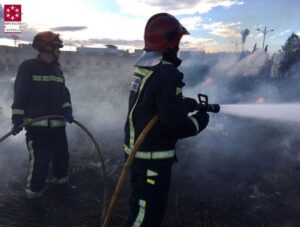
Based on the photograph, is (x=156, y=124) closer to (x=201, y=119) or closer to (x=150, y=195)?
(x=201, y=119)

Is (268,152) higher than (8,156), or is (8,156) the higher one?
(268,152)


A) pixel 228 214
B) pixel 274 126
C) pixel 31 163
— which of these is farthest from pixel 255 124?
pixel 31 163

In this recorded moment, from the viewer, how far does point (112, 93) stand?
43.5 feet

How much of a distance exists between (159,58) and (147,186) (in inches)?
49.1

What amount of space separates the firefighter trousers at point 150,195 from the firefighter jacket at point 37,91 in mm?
2450

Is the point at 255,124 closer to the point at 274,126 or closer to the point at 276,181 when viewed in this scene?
the point at 274,126

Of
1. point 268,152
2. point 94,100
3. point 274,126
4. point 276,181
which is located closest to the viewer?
point 276,181

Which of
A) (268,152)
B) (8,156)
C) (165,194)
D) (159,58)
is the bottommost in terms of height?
(8,156)

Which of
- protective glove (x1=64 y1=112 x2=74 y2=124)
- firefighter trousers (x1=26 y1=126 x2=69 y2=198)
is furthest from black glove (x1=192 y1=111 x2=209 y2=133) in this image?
firefighter trousers (x1=26 y1=126 x2=69 y2=198)

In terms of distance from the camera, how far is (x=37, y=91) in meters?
4.79

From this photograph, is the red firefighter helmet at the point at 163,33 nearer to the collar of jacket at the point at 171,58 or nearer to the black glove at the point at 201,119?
the collar of jacket at the point at 171,58

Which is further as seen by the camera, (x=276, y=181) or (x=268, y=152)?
(x=268, y=152)

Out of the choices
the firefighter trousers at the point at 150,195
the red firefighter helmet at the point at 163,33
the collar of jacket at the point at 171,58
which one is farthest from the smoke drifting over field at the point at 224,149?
the red firefighter helmet at the point at 163,33

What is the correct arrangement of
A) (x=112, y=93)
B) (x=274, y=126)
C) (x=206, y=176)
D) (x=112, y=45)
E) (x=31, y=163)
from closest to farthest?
(x=31, y=163) < (x=206, y=176) < (x=274, y=126) < (x=112, y=93) < (x=112, y=45)
